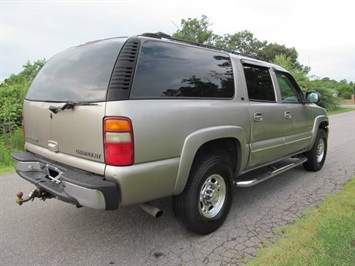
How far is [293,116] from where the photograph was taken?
4.76 m

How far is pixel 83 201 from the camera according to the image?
2516 millimetres

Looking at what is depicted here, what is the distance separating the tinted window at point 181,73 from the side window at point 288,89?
4.61 ft

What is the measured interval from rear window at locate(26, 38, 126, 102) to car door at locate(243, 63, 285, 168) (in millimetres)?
1879

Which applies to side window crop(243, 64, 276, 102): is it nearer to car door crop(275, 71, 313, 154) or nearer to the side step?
car door crop(275, 71, 313, 154)

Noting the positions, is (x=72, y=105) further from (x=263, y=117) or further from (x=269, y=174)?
(x=269, y=174)

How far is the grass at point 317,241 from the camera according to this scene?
270cm

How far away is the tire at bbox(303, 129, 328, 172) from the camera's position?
5.65 meters

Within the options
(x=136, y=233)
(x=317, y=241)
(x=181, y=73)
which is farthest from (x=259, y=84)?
(x=136, y=233)

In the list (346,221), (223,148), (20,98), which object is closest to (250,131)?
(223,148)

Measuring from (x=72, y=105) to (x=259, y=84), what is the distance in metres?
2.57

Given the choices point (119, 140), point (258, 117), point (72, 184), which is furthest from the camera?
point (258, 117)

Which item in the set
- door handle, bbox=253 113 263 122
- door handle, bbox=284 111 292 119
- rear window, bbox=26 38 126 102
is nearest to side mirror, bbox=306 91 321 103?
door handle, bbox=284 111 292 119

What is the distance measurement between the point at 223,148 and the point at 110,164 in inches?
59.4

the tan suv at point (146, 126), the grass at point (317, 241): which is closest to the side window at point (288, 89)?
the tan suv at point (146, 126)
